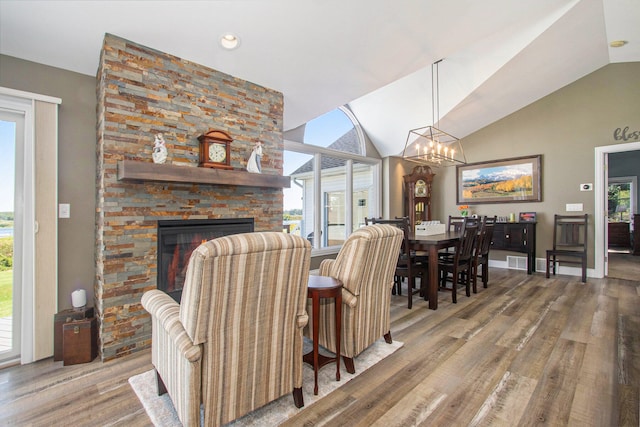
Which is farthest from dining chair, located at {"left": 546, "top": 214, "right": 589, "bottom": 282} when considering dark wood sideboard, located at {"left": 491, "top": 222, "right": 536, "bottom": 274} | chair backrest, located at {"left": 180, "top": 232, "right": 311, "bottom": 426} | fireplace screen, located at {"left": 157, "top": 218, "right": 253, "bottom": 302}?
fireplace screen, located at {"left": 157, "top": 218, "right": 253, "bottom": 302}

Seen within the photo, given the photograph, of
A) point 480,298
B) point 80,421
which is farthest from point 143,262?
point 480,298

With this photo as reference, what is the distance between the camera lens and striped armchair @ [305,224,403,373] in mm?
2131

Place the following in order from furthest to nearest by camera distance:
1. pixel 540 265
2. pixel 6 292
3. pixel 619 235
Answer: pixel 619 235 → pixel 540 265 → pixel 6 292

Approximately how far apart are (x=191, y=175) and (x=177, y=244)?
0.70m

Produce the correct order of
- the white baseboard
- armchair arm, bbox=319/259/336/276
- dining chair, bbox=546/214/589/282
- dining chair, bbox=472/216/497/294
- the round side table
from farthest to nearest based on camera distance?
the white baseboard < dining chair, bbox=546/214/589/282 < dining chair, bbox=472/216/497/294 < armchair arm, bbox=319/259/336/276 < the round side table

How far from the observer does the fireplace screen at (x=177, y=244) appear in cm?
283

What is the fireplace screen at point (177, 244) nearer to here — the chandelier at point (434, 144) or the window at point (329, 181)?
the window at point (329, 181)

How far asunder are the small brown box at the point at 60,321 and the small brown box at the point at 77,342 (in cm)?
→ 7

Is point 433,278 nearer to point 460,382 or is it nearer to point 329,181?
point 460,382

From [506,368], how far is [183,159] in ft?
10.5

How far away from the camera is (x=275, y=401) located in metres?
1.88

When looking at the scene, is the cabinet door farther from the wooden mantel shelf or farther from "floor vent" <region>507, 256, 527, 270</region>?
the wooden mantel shelf

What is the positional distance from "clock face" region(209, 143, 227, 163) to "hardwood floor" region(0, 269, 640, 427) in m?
1.83

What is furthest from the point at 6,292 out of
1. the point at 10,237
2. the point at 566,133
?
the point at 566,133
